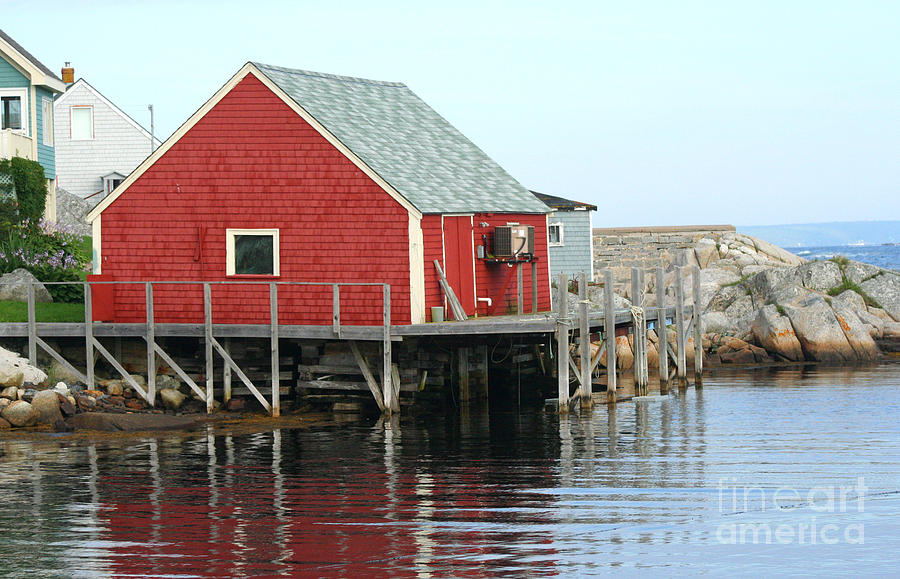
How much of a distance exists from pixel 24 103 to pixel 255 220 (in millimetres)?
15052

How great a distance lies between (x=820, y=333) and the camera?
38656 millimetres

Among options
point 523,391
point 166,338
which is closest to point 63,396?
point 166,338

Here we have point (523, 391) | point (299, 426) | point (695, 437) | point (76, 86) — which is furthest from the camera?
point (76, 86)

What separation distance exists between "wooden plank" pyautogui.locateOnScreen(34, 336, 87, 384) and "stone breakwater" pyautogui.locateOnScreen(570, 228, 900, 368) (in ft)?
47.8

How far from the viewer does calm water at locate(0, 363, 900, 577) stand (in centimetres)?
1427

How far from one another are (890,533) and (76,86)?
47.3 meters

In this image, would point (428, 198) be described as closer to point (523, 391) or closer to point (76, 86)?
point (523, 391)

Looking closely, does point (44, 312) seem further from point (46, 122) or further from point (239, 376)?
point (46, 122)

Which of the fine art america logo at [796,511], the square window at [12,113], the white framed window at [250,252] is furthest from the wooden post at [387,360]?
the square window at [12,113]

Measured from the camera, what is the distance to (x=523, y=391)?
101 feet

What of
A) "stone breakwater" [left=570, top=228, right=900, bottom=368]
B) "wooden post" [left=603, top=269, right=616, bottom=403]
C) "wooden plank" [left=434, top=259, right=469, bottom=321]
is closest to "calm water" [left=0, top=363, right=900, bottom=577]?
"wooden post" [left=603, top=269, right=616, bottom=403]

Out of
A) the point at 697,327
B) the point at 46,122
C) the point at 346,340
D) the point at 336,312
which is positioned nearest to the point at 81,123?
the point at 46,122

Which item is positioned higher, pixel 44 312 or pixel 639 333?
pixel 44 312

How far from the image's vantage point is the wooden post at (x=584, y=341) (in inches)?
1006
